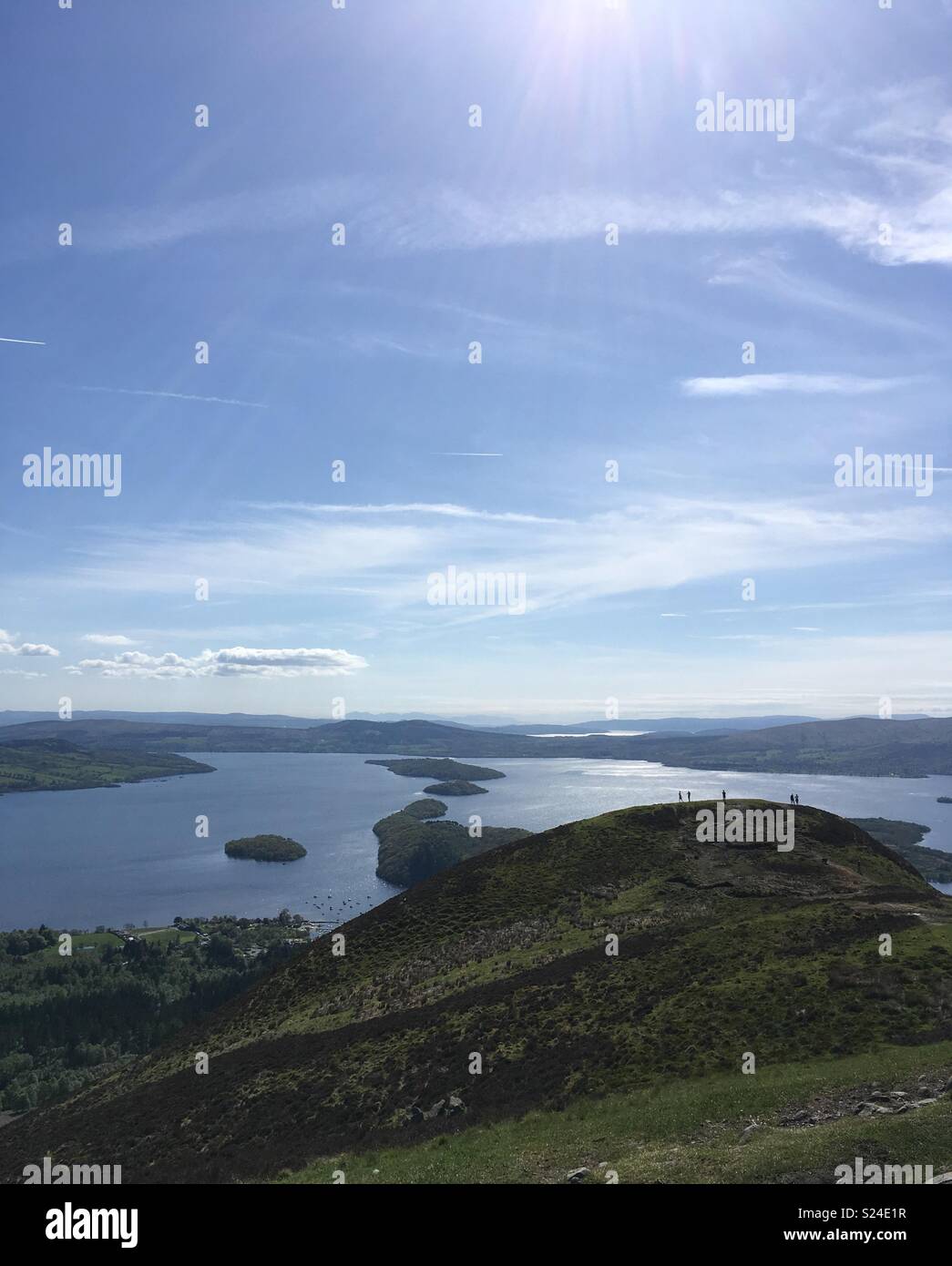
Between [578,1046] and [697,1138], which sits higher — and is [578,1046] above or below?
below

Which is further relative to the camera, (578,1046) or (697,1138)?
(578,1046)

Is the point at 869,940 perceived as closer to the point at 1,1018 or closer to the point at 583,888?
the point at 583,888

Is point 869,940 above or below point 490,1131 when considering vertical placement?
above

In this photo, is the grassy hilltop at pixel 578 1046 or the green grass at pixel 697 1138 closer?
the green grass at pixel 697 1138

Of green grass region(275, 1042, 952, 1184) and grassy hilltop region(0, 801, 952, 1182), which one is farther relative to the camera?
grassy hilltop region(0, 801, 952, 1182)

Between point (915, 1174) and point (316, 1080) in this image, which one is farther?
point (316, 1080)
